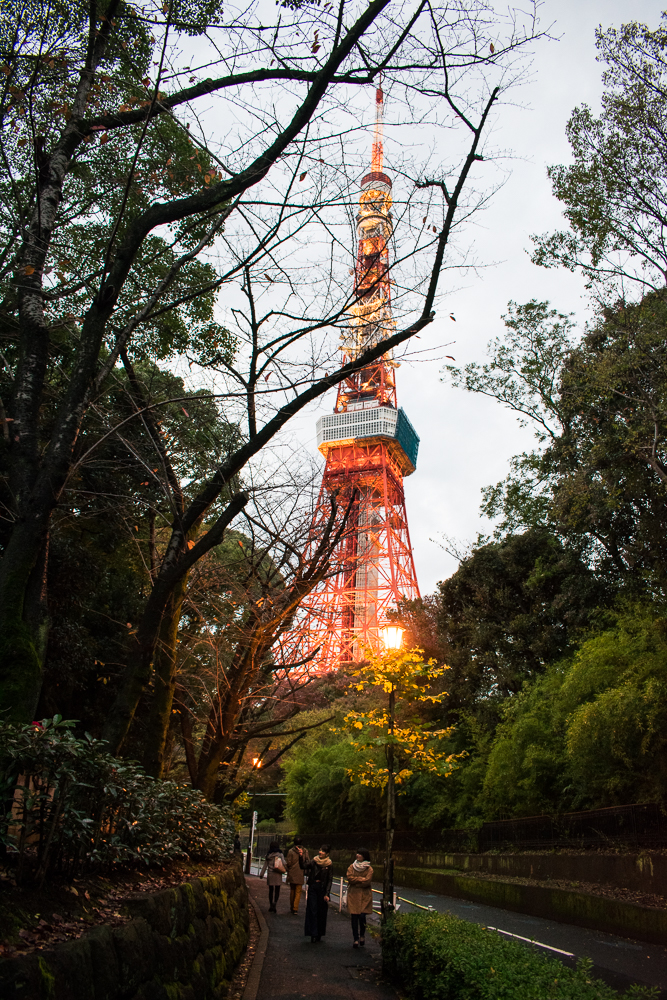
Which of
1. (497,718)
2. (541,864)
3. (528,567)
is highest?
(528,567)

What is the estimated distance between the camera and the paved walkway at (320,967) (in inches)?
242

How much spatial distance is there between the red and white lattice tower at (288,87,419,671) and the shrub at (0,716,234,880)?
150 inches

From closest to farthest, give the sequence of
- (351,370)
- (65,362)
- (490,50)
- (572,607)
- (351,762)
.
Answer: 1. (490,50)
2. (351,370)
3. (65,362)
4. (572,607)
5. (351,762)

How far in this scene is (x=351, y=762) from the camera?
20.0 metres

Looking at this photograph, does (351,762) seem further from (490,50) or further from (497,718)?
(490,50)

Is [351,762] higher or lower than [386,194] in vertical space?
lower

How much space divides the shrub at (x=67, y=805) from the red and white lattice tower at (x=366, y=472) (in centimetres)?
381

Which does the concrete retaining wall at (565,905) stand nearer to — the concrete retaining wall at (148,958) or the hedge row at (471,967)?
the hedge row at (471,967)

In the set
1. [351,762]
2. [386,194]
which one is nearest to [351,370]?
[386,194]

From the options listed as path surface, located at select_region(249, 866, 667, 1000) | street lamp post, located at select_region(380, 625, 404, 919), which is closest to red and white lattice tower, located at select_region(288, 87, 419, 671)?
street lamp post, located at select_region(380, 625, 404, 919)

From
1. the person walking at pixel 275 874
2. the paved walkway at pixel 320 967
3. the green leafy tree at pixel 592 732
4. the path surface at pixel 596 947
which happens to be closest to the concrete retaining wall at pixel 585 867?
the path surface at pixel 596 947

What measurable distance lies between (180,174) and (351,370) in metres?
3.04

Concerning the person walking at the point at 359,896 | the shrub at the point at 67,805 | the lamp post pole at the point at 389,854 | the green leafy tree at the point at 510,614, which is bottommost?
the person walking at the point at 359,896

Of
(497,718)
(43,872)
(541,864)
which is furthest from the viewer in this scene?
(497,718)
